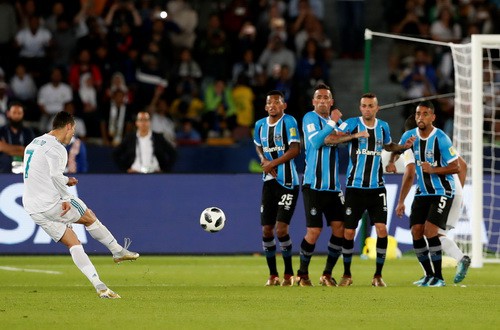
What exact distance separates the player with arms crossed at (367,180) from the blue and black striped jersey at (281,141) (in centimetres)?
59

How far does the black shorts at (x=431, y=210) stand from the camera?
45.1 ft

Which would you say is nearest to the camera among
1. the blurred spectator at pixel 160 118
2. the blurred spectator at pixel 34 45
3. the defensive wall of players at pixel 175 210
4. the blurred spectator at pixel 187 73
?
the defensive wall of players at pixel 175 210

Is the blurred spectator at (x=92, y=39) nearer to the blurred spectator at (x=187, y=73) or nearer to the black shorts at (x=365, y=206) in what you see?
the blurred spectator at (x=187, y=73)

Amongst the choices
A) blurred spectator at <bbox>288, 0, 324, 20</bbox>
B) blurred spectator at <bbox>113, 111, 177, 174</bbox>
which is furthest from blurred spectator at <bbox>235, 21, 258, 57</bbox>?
blurred spectator at <bbox>113, 111, 177, 174</bbox>

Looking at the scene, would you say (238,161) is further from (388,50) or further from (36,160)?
(36,160)

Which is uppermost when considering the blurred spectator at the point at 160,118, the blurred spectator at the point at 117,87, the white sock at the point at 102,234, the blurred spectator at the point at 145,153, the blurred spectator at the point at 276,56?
the blurred spectator at the point at 276,56

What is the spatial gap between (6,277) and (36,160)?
128 inches

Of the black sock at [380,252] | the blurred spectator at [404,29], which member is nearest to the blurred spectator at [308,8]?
the blurred spectator at [404,29]

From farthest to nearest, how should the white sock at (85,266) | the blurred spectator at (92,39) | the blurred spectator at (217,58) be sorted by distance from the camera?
the blurred spectator at (217,58)
the blurred spectator at (92,39)
the white sock at (85,266)

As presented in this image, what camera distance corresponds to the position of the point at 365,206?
13648mm

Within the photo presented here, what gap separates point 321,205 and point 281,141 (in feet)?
2.80

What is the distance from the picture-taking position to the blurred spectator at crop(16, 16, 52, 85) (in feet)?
79.0

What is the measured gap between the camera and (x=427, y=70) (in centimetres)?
2439

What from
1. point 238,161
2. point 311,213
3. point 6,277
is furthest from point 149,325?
point 238,161
